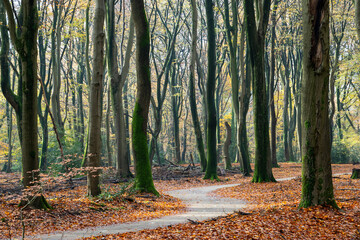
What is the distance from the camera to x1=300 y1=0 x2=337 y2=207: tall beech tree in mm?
6594

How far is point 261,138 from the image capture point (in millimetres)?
13852

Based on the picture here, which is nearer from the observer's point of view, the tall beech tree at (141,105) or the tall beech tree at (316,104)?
the tall beech tree at (316,104)

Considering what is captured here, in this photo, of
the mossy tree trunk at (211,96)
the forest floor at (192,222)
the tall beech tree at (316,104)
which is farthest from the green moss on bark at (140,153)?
the tall beech tree at (316,104)

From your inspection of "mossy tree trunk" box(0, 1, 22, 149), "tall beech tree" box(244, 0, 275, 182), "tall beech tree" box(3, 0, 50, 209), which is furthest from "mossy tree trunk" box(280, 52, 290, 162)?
"tall beech tree" box(3, 0, 50, 209)

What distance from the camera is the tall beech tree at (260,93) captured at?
13.7 metres

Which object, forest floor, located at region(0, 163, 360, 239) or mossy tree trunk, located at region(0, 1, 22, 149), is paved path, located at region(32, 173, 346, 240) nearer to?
forest floor, located at region(0, 163, 360, 239)

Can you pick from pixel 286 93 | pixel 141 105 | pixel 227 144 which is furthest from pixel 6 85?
pixel 286 93

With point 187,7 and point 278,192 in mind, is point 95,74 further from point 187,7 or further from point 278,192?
point 187,7

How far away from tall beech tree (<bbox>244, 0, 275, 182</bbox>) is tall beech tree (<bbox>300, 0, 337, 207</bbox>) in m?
6.99

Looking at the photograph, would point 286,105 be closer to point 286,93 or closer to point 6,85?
point 286,93

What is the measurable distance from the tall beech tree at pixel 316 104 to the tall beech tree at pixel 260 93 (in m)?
6.99

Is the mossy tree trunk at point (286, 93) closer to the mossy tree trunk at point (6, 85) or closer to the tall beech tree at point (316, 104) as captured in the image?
the tall beech tree at point (316, 104)

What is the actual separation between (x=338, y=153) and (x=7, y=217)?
97.0 feet

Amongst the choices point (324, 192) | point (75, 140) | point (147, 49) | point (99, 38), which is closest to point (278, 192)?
point (324, 192)
